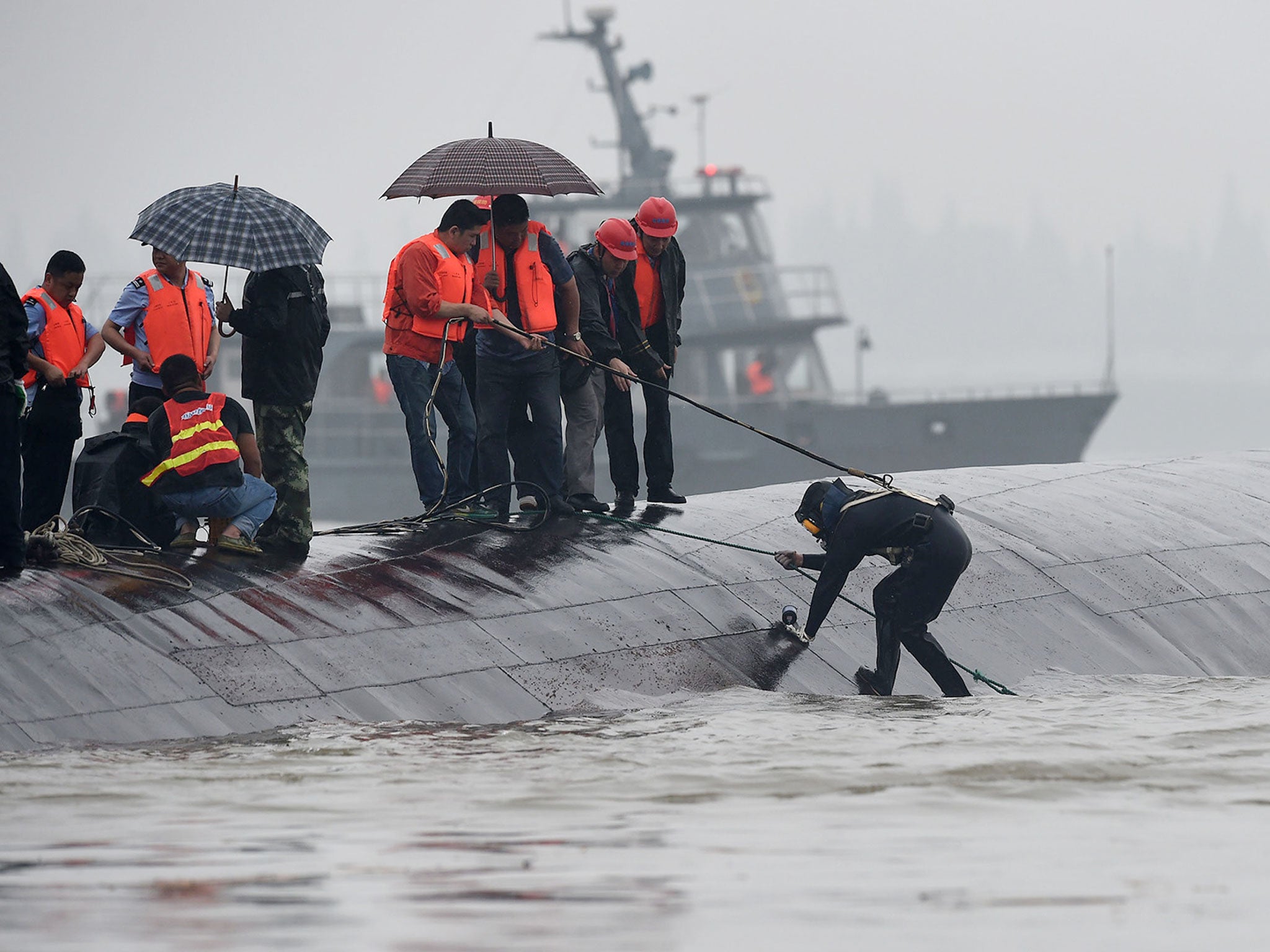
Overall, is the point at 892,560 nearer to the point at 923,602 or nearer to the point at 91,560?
the point at 923,602

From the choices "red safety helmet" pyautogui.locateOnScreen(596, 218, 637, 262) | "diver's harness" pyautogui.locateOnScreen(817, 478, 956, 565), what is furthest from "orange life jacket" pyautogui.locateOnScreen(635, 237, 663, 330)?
"diver's harness" pyautogui.locateOnScreen(817, 478, 956, 565)

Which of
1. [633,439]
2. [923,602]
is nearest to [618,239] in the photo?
[633,439]

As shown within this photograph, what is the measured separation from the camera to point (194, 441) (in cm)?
1070

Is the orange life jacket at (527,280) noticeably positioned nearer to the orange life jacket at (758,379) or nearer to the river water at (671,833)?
the river water at (671,833)

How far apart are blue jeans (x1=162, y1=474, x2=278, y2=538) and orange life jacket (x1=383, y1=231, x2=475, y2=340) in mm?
1602

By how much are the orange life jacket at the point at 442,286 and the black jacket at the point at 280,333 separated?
816 mm

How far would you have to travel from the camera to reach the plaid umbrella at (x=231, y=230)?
431 inches

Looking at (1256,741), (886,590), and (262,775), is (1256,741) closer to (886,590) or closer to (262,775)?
(886,590)

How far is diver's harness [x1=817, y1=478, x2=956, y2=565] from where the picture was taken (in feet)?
37.0

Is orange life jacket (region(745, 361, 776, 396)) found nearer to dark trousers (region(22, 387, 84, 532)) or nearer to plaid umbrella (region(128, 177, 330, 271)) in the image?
dark trousers (region(22, 387, 84, 532))

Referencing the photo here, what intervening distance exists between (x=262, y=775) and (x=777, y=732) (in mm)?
2914

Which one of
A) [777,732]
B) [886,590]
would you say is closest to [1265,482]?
[886,590]

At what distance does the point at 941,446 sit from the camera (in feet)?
162

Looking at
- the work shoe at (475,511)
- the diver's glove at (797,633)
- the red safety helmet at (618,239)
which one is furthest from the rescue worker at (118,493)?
the diver's glove at (797,633)
